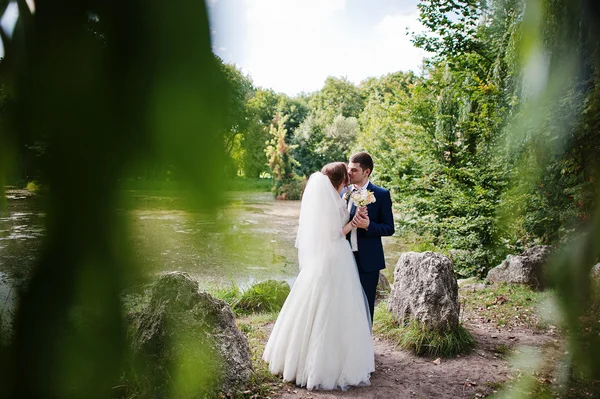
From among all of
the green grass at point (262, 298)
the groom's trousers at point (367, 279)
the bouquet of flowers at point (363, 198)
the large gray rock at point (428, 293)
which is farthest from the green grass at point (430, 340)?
the green grass at point (262, 298)

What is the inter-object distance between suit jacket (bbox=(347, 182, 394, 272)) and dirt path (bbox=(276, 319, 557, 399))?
3.42 feet

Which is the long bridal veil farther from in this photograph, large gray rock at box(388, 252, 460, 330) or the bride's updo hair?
large gray rock at box(388, 252, 460, 330)

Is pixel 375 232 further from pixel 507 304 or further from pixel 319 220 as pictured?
pixel 507 304

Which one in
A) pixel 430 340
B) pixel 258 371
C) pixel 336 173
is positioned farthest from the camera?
pixel 430 340

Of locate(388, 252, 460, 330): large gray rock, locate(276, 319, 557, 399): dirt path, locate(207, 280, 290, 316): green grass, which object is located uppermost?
locate(388, 252, 460, 330): large gray rock

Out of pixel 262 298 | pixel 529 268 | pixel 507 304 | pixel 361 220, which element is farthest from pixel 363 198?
pixel 529 268

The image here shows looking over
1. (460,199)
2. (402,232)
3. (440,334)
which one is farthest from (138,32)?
(402,232)

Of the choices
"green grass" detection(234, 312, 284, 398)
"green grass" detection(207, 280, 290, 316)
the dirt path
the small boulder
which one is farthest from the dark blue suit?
the small boulder

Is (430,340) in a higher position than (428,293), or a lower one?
lower

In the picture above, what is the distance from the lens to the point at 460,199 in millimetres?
9367

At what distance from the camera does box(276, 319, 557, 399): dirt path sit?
3.83 meters

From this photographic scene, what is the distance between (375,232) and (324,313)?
0.93m

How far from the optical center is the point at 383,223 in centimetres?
431

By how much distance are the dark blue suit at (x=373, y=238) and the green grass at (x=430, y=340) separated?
95cm
